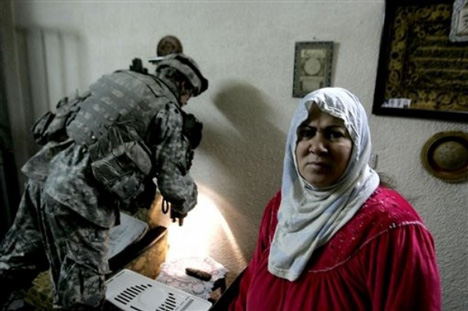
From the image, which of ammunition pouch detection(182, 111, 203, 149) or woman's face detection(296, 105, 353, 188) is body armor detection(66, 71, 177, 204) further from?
woman's face detection(296, 105, 353, 188)

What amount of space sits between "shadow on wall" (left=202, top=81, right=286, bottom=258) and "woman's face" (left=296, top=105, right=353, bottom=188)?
581 millimetres

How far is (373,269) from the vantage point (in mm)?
718

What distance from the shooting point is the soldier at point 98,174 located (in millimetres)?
1206

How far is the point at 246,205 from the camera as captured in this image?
1.56m

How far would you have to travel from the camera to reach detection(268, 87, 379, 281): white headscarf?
79 cm

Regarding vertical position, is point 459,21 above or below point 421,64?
above

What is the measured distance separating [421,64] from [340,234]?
677 mm

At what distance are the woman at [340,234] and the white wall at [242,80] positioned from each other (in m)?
0.44

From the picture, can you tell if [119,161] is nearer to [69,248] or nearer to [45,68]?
[69,248]

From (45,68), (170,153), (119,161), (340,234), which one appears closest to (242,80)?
(170,153)

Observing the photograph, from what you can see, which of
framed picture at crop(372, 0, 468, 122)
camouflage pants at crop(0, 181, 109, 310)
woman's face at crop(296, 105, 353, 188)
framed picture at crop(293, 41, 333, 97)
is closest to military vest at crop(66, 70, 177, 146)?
camouflage pants at crop(0, 181, 109, 310)

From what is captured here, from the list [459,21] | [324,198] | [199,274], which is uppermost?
[459,21]

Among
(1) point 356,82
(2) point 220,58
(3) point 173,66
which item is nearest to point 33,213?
(3) point 173,66

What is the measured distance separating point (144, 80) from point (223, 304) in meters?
0.87
